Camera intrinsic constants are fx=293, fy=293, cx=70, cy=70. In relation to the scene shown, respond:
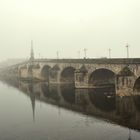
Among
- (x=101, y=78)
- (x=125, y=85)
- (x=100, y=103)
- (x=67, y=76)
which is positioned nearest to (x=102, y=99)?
(x=100, y=103)

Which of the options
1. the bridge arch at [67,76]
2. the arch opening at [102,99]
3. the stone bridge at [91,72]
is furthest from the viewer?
the bridge arch at [67,76]

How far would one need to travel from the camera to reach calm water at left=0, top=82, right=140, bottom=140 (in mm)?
29580

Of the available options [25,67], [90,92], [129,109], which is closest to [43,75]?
[25,67]

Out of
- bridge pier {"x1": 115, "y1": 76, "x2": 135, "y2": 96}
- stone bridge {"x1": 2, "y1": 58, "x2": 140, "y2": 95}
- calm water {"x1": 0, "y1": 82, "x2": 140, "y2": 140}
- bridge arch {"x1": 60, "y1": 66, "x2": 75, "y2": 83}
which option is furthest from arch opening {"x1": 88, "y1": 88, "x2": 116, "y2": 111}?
bridge arch {"x1": 60, "y1": 66, "x2": 75, "y2": 83}

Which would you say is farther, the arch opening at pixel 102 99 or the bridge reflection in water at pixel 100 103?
the arch opening at pixel 102 99

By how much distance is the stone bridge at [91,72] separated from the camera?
4712cm

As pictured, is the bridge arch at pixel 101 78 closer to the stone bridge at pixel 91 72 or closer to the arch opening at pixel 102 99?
the stone bridge at pixel 91 72

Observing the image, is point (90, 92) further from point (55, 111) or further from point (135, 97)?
point (55, 111)

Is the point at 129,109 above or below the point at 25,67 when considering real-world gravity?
below

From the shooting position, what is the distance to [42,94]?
5866 centimetres

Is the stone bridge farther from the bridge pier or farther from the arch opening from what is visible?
the arch opening

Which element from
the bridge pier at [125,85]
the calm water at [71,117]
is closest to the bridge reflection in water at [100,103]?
the calm water at [71,117]

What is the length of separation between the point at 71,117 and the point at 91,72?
2223cm

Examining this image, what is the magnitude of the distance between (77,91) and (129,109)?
62.6ft
